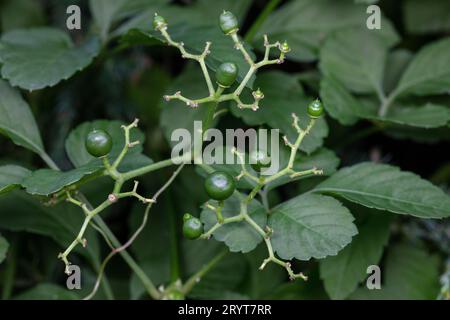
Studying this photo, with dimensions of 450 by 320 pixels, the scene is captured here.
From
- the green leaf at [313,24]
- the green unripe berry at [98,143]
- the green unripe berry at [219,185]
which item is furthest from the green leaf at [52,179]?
the green leaf at [313,24]

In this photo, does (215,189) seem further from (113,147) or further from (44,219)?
(44,219)

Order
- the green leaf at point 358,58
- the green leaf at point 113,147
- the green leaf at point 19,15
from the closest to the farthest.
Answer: the green leaf at point 113,147
the green leaf at point 358,58
the green leaf at point 19,15

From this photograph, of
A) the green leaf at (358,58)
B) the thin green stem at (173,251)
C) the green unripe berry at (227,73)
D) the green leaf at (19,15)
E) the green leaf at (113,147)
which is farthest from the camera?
the green leaf at (19,15)

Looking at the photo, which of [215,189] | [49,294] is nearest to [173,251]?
[49,294]

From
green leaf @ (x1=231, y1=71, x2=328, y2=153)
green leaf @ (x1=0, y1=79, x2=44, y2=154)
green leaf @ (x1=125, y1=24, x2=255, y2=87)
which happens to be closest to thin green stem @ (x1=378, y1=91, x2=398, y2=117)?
green leaf @ (x1=231, y1=71, x2=328, y2=153)

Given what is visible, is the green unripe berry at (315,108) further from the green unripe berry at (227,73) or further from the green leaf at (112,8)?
the green leaf at (112,8)
